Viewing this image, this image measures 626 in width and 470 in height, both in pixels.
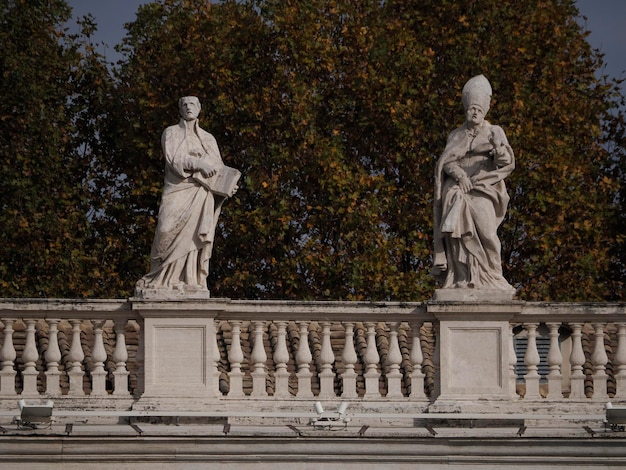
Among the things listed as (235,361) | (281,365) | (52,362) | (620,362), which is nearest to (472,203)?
(620,362)

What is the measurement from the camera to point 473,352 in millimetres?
21109

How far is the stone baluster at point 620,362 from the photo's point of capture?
69.1ft

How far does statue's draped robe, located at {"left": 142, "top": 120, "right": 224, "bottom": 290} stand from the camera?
2103cm

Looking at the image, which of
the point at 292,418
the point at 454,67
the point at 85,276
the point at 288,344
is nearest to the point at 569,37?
the point at 454,67

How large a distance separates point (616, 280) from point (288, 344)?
16111mm

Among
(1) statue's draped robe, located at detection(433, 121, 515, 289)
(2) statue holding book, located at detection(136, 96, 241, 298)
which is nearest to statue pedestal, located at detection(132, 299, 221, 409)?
(2) statue holding book, located at detection(136, 96, 241, 298)

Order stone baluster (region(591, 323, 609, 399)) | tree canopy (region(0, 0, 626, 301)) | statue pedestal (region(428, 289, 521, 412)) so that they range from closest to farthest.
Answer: statue pedestal (region(428, 289, 521, 412)) < stone baluster (region(591, 323, 609, 399)) < tree canopy (region(0, 0, 626, 301))

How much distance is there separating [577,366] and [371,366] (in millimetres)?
2016

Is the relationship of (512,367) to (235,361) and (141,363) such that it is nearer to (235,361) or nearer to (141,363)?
(235,361)

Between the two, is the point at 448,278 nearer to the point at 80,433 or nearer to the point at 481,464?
the point at 481,464

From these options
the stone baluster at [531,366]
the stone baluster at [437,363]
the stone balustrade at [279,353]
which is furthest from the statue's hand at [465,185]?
the stone baluster at [531,366]

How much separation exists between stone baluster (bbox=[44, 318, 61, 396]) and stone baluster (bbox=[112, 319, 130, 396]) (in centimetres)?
56

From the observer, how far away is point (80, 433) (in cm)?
2036

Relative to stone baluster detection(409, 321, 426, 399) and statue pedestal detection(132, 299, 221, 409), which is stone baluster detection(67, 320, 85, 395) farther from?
stone baluster detection(409, 321, 426, 399)
